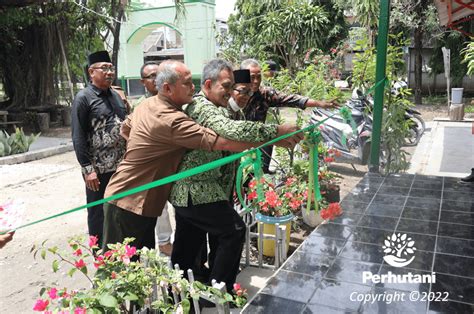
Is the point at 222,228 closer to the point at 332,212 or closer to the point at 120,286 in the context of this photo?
the point at 120,286

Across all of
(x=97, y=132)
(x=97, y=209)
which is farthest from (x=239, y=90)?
(x=97, y=209)

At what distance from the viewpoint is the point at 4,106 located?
12.3 m

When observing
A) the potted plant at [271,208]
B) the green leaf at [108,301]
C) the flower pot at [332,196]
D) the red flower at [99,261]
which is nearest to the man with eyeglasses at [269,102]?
the potted plant at [271,208]

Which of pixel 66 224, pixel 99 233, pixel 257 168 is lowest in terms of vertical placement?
pixel 66 224

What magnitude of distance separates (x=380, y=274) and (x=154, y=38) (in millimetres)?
34554

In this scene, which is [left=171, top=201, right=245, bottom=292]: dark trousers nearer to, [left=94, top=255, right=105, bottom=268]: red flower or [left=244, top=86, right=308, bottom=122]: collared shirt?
[left=94, top=255, right=105, bottom=268]: red flower

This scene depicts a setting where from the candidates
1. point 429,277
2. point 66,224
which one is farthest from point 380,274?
point 66,224

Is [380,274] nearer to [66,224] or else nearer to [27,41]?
[66,224]

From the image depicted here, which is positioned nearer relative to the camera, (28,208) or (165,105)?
(165,105)

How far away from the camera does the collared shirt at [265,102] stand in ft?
12.8

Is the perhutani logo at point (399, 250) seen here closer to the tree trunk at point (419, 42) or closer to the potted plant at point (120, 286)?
the potted plant at point (120, 286)

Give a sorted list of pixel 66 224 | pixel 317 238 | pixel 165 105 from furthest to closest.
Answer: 1. pixel 66 224
2. pixel 317 238
3. pixel 165 105

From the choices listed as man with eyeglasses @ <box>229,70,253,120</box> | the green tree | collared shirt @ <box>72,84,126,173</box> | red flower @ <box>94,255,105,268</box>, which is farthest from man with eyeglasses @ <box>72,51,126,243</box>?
the green tree

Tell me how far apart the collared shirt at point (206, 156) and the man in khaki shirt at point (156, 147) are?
0.06 meters
